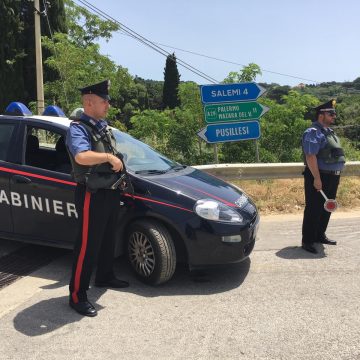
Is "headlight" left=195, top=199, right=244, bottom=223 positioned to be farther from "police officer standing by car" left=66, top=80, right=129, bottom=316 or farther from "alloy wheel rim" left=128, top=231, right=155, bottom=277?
"police officer standing by car" left=66, top=80, right=129, bottom=316

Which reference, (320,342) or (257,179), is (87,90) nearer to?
(320,342)

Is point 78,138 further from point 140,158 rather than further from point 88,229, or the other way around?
point 140,158

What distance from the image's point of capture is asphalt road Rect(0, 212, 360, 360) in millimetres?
3086

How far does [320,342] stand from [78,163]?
2.16 meters

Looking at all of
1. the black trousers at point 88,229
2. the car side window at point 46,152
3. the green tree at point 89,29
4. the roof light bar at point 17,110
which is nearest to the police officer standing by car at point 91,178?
the black trousers at point 88,229

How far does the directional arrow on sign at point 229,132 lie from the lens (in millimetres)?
8742

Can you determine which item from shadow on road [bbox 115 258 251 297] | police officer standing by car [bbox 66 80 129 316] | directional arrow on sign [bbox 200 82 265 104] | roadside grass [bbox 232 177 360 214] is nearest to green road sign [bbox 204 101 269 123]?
directional arrow on sign [bbox 200 82 265 104]

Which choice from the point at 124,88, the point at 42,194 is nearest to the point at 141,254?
the point at 42,194

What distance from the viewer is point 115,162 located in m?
3.48

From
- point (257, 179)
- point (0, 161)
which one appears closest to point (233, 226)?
point (0, 161)

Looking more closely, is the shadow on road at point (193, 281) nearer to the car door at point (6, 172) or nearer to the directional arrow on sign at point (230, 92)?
the car door at point (6, 172)

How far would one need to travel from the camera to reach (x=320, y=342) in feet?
10.4

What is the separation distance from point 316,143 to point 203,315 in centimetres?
244

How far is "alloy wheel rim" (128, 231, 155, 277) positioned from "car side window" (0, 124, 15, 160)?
5.62 ft
